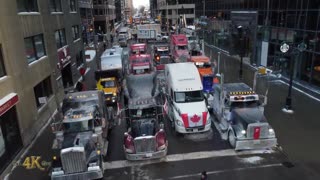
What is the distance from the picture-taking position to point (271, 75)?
29344mm

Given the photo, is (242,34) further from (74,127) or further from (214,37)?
(74,127)

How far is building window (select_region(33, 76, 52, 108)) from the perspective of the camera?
18.8m

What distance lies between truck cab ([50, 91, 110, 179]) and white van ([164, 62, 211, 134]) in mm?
4339

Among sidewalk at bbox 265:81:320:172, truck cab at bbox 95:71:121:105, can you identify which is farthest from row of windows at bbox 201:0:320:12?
truck cab at bbox 95:71:121:105

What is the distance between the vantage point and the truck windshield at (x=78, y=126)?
44.9ft

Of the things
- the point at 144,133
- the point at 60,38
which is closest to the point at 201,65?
the point at 60,38

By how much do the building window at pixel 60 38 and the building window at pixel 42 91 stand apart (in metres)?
5.53

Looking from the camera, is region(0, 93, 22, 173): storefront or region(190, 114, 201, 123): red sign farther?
region(190, 114, 201, 123): red sign

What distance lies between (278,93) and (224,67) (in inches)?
447

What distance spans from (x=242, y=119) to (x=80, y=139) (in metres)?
8.06

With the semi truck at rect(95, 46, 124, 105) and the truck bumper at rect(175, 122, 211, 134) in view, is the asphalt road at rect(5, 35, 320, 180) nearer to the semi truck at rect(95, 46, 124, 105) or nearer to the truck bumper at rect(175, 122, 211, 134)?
the truck bumper at rect(175, 122, 211, 134)

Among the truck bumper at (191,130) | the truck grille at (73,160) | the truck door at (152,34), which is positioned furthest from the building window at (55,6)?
the truck door at (152,34)

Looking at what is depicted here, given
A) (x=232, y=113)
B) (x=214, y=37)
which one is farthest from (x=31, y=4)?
(x=214, y=37)
